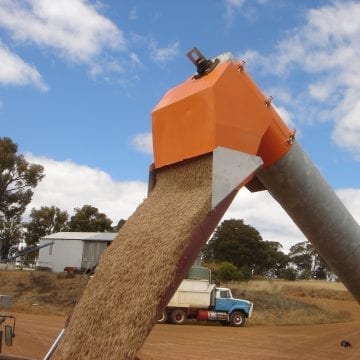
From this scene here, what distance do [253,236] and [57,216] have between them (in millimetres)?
22791

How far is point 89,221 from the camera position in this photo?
6134cm

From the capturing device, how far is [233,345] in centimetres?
1661

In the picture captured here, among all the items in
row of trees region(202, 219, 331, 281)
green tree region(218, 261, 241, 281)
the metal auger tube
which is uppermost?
row of trees region(202, 219, 331, 281)

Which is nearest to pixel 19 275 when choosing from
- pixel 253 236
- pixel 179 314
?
pixel 179 314

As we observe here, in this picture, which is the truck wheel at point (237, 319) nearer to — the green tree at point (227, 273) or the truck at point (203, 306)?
the truck at point (203, 306)

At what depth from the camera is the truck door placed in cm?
2528

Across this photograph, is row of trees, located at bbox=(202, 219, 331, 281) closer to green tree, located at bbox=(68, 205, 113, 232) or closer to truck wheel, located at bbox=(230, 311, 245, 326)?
green tree, located at bbox=(68, 205, 113, 232)

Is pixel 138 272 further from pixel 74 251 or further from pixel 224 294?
pixel 74 251

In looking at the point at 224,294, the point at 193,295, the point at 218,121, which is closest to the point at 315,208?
the point at 218,121

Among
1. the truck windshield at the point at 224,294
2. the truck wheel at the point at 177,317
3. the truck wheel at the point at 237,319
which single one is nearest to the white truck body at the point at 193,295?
the truck wheel at the point at 177,317

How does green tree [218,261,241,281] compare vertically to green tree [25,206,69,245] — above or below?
below

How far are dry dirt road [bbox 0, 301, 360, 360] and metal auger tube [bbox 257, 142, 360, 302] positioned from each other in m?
6.87

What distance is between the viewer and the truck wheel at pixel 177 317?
2438 cm

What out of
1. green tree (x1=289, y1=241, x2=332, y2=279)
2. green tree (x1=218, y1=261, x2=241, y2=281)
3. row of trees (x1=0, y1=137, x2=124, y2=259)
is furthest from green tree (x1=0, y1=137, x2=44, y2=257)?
green tree (x1=289, y1=241, x2=332, y2=279)
